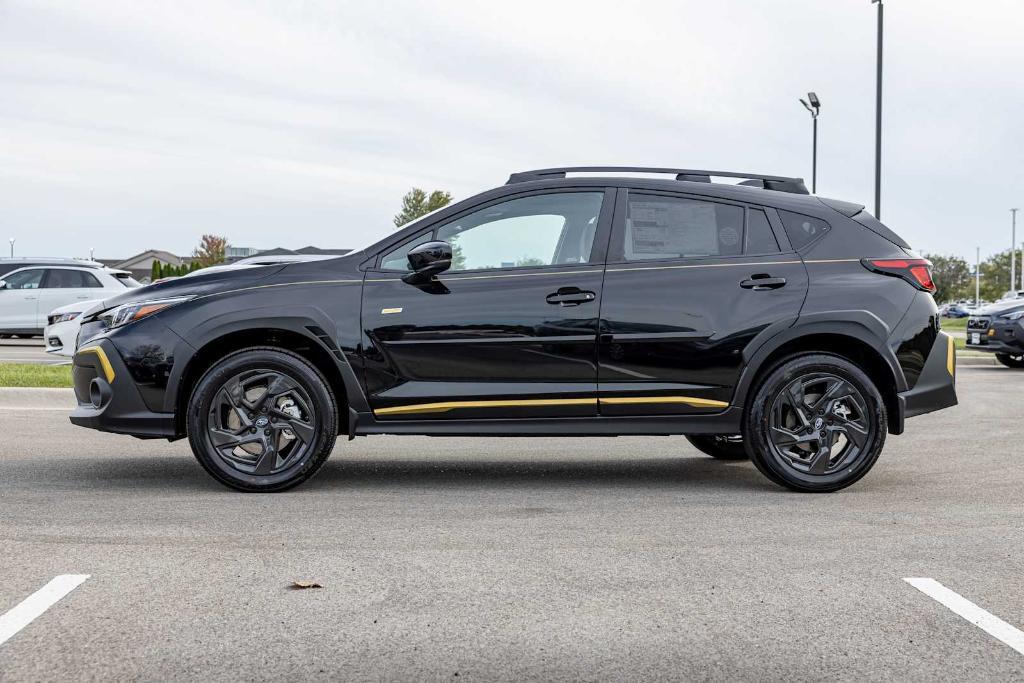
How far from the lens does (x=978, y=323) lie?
18641mm

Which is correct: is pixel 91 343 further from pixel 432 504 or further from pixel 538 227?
pixel 538 227

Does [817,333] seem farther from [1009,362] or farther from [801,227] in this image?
[1009,362]

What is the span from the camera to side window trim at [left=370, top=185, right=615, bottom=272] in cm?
664

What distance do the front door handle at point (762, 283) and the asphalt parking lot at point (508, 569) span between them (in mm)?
1196

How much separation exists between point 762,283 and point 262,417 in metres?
2.92

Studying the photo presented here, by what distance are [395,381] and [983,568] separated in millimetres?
3170

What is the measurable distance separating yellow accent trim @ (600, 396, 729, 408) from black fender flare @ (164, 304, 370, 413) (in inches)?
55.8

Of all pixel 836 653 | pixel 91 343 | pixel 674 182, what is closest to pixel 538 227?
pixel 674 182

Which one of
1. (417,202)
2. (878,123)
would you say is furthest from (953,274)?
(878,123)

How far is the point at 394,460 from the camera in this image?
805 cm

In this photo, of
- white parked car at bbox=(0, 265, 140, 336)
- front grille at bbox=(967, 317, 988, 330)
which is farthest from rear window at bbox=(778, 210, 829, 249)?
white parked car at bbox=(0, 265, 140, 336)

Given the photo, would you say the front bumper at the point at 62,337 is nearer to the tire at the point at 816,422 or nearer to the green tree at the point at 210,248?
the tire at the point at 816,422

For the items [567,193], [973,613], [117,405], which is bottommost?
[973,613]

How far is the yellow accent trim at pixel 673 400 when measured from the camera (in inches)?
258
